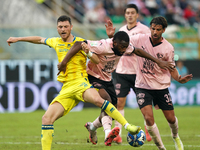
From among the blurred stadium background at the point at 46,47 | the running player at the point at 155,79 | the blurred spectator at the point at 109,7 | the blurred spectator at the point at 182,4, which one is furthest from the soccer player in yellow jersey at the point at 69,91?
the blurred spectator at the point at 182,4

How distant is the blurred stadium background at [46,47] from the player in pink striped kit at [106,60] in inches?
298

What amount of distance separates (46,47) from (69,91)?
8.95 m

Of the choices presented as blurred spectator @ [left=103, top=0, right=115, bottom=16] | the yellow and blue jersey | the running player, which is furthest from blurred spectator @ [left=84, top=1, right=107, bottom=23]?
the yellow and blue jersey

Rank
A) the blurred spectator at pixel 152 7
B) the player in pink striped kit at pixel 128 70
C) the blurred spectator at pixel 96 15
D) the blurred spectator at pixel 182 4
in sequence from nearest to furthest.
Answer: the player in pink striped kit at pixel 128 70
the blurred spectator at pixel 96 15
the blurred spectator at pixel 152 7
the blurred spectator at pixel 182 4

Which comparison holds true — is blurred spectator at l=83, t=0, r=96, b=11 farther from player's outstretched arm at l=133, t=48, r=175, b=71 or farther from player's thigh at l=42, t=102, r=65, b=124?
player's thigh at l=42, t=102, r=65, b=124

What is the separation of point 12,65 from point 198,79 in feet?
23.9

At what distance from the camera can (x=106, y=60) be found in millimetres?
6695

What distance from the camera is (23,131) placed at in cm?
971

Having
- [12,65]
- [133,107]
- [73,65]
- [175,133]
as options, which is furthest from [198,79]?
[73,65]

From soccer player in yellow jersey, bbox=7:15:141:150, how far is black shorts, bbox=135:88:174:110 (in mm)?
840

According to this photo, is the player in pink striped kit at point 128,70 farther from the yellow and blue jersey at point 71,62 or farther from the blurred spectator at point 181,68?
the blurred spectator at point 181,68

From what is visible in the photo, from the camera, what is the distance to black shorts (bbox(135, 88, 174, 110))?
6.68 meters

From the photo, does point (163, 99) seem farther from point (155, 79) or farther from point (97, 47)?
point (97, 47)

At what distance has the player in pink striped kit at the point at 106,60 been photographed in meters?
6.21
